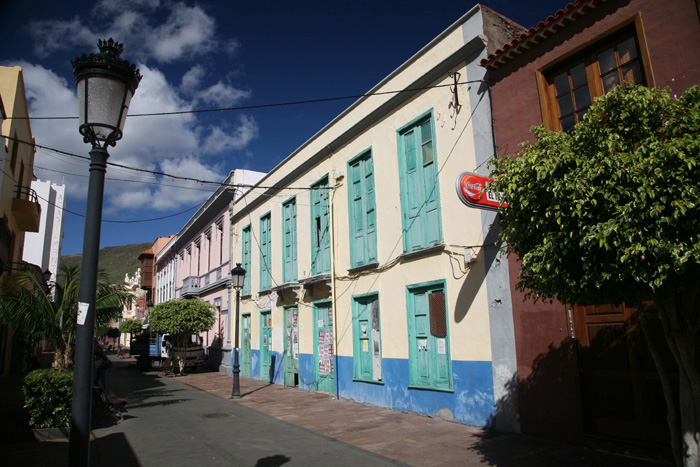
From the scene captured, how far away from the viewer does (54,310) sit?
9.55m

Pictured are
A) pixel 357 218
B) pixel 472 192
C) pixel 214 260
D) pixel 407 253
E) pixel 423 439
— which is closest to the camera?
pixel 472 192

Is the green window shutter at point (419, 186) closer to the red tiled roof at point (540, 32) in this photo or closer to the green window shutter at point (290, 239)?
the red tiled roof at point (540, 32)

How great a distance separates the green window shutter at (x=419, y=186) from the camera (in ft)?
32.5

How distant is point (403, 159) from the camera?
428 inches

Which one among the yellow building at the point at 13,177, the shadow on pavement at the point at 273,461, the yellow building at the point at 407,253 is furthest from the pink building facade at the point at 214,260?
the shadow on pavement at the point at 273,461

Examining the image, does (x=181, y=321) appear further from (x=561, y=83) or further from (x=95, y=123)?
(x=95, y=123)

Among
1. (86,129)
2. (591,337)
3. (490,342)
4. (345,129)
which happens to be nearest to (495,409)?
(490,342)

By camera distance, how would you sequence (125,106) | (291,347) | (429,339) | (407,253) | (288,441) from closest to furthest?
1. (125,106)
2. (288,441)
3. (429,339)
4. (407,253)
5. (291,347)

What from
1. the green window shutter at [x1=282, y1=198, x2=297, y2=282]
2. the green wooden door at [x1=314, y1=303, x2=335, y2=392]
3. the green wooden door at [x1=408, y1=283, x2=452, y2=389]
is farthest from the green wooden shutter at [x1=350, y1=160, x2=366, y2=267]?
the green window shutter at [x1=282, y1=198, x2=297, y2=282]

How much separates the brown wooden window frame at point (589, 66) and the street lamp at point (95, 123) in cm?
620

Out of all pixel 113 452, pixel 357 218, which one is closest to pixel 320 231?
pixel 357 218

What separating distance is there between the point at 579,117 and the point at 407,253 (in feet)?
14.3

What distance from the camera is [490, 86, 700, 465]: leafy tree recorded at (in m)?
3.63

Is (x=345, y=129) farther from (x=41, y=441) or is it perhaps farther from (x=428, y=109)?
(x=41, y=441)
